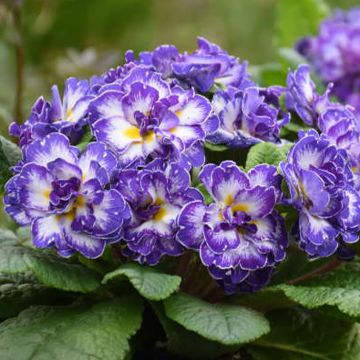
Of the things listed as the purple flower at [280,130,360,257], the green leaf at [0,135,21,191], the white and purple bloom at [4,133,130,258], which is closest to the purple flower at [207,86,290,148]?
the purple flower at [280,130,360,257]

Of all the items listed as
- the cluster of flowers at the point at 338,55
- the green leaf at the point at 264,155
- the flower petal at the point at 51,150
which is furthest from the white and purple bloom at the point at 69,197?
the cluster of flowers at the point at 338,55

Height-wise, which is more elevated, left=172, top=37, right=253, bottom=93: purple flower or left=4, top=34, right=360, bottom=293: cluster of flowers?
left=172, top=37, right=253, bottom=93: purple flower

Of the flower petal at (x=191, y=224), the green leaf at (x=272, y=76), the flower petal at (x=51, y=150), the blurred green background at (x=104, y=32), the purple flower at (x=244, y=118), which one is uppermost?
the blurred green background at (x=104, y=32)

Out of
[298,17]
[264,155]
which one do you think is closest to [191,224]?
[264,155]

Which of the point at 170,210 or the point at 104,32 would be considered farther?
the point at 104,32

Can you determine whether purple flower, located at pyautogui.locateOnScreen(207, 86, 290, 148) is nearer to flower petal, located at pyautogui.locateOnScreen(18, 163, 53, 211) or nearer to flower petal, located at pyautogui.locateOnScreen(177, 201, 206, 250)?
flower petal, located at pyautogui.locateOnScreen(177, 201, 206, 250)

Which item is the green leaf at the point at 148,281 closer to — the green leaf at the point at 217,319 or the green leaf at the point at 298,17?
the green leaf at the point at 217,319

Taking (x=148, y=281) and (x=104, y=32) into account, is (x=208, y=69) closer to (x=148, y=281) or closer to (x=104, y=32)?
(x=148, y=281)
